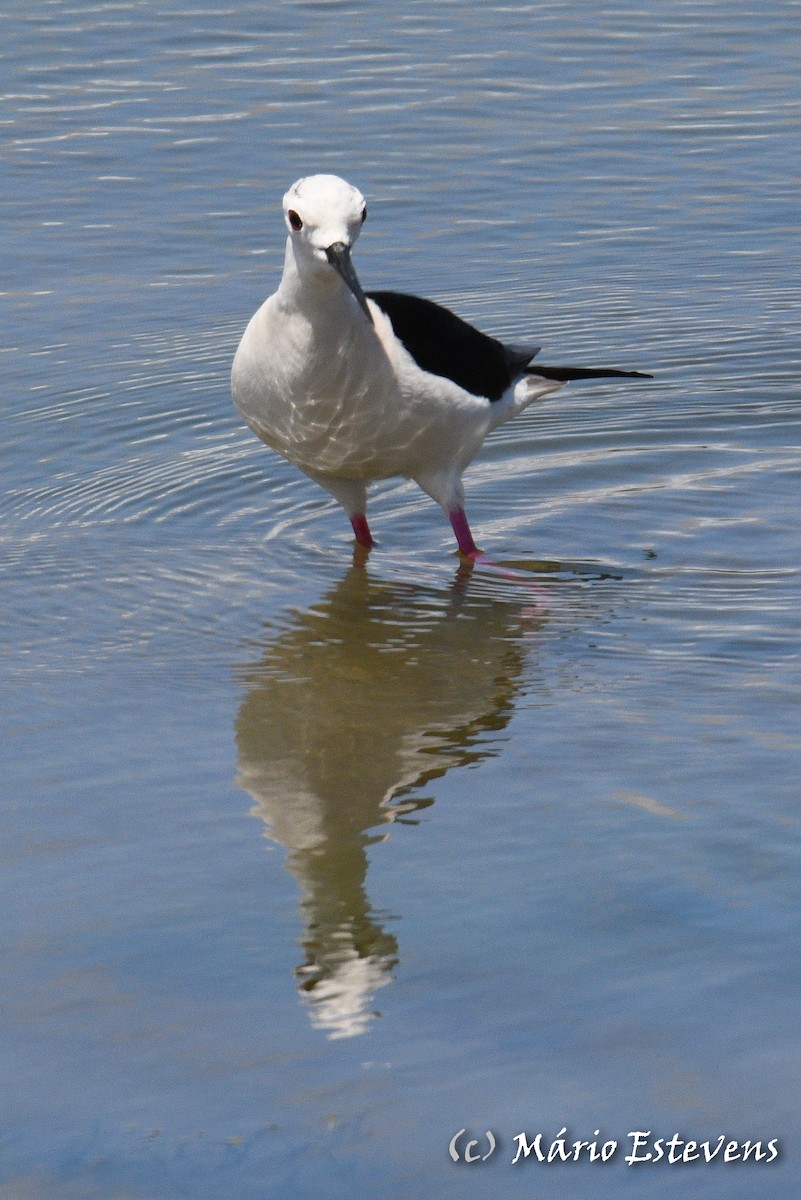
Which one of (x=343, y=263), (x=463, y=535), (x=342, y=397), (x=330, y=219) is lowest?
(x=463, y=535)

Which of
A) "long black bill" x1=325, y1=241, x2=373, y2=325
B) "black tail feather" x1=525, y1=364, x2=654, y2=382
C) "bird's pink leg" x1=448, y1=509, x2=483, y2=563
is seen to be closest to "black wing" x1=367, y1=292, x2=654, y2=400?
"black tail feather" x1=525, y1=364, x2=654, y2=382

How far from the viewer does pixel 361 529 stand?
6863mm

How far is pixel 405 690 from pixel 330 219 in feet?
4.79

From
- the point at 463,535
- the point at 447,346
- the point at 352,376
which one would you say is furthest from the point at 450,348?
the point at 463,535

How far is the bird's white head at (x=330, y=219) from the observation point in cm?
551

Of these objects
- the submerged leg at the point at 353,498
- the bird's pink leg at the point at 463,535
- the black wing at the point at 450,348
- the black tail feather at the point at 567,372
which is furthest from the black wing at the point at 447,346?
the submerged leg at the point at 353,498

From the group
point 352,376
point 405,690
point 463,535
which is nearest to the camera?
point 405,690

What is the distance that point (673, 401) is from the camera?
8156 millimetres

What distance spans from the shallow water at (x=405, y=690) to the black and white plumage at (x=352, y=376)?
411mm

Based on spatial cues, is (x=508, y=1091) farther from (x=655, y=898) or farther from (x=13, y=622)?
(x=13, y=622)

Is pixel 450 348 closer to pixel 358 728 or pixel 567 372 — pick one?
pixel 567 372

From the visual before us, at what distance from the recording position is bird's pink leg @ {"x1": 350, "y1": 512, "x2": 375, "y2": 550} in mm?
6840

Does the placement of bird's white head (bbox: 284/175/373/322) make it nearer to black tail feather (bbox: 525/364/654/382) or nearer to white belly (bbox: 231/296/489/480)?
white belly (bbox: 231/296/489/480)

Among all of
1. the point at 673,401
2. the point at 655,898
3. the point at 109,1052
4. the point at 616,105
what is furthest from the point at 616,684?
the point at 616,105
